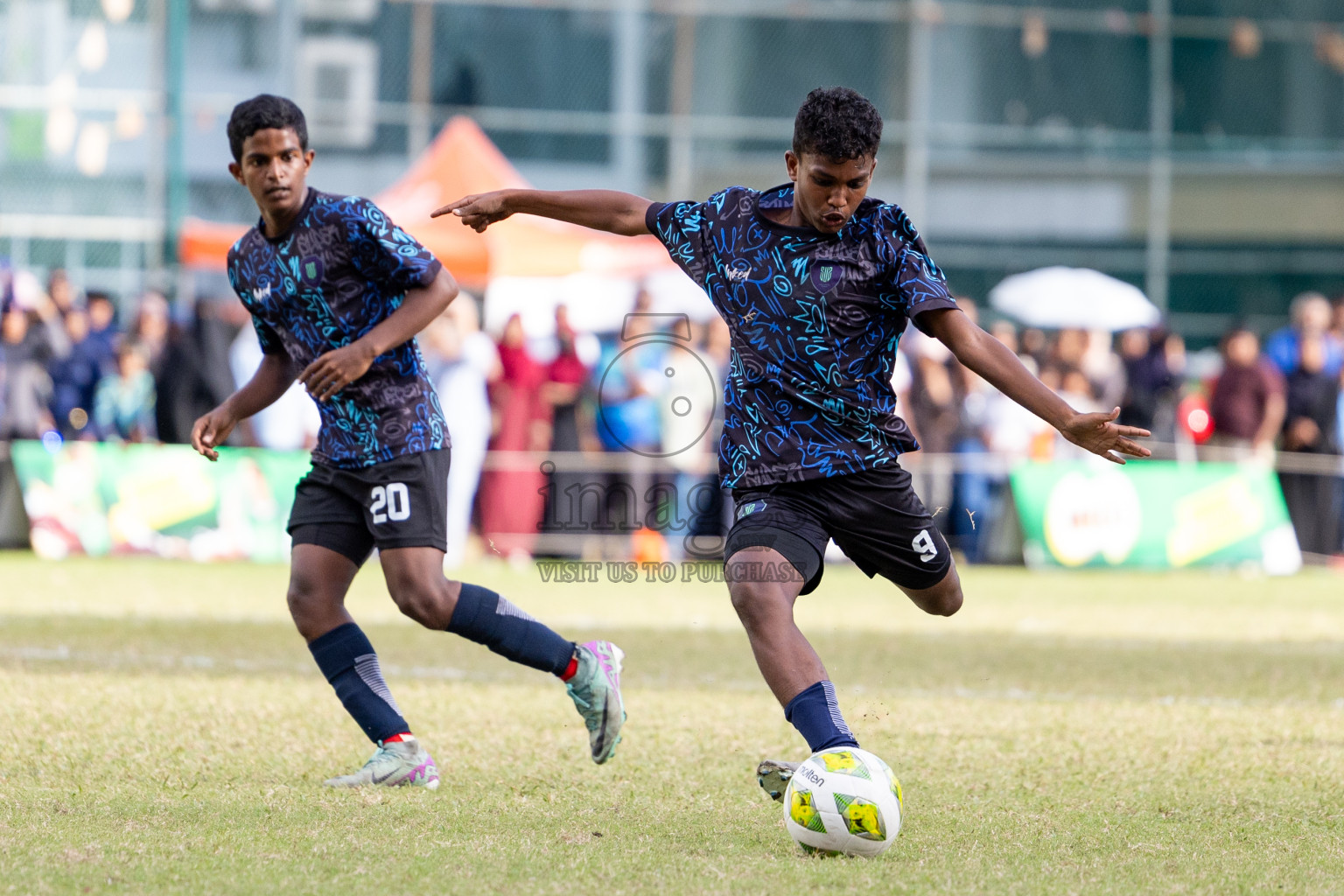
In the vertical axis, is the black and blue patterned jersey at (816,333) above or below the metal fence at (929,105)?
below

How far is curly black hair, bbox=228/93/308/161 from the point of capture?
548 centimetres

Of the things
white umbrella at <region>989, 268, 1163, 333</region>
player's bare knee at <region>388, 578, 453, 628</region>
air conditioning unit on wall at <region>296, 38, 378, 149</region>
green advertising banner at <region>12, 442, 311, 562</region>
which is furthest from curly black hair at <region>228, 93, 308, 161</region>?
air conditioning unit on wall at <region>296, 38, 378, 149</region>

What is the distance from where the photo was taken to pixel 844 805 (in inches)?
176

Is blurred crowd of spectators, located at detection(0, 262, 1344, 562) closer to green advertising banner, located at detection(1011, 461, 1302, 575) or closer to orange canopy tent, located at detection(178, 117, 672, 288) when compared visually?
green advertising banner, located at detection(1011, 461, 1302, 575)

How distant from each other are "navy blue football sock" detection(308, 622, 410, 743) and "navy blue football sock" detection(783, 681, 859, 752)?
1.55 m

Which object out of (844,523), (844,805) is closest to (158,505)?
(844,523)

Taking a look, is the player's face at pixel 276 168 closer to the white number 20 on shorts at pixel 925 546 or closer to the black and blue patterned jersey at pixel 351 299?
the black and blue patterned jersey at pixel 351 299

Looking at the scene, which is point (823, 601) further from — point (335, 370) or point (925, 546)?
point (335, 370)

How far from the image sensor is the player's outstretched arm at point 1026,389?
14.9 feet

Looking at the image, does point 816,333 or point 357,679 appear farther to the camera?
point 357,679

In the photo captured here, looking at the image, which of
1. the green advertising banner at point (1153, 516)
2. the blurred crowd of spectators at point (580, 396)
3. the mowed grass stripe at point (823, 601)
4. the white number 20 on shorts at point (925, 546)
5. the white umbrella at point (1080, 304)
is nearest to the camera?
the white number 20 on shorts at point (925, 546)

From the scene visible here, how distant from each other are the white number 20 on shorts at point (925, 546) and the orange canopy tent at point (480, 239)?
12564 millimetres

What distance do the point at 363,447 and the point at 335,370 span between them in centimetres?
39

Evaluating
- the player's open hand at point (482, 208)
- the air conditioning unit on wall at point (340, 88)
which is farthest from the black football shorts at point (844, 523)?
the air conditioning unit on wall at point (340, 88)
